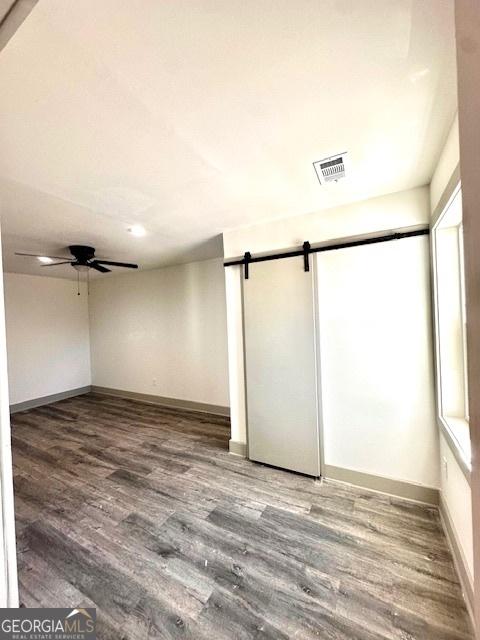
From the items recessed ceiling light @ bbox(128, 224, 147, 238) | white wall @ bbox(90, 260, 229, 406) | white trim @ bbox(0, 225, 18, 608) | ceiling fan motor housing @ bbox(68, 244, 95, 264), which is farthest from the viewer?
white wall @ bbox(90, 260, 229, 406)

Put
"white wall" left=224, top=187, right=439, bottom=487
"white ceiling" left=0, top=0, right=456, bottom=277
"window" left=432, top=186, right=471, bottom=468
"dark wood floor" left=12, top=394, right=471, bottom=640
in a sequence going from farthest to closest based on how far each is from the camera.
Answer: "white wall" left=224, top=187, right=439, bottom=487, "window" left=432, top=186, right=471, bottom=468, "dark wood floor" left=12, top=394, right=471, bottom=640, "white ceiling" left=0, top=0, right=456, bottom=277

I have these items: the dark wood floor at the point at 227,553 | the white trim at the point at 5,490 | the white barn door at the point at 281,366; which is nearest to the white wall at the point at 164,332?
the white barn door at the point at 281,366

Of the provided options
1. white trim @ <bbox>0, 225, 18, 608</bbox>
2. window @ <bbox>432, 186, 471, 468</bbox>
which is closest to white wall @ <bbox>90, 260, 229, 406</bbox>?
window @ <bbox>432, 186, 471, 468</bbox>

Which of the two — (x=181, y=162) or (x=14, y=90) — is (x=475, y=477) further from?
(x=14, y=90)

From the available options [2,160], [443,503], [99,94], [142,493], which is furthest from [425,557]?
[2,160]

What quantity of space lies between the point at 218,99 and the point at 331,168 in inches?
35.7

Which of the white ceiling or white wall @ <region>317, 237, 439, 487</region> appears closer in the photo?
the white ceiling

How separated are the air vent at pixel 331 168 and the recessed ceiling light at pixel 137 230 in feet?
5.94

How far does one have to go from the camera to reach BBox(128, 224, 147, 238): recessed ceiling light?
2529 millimetres

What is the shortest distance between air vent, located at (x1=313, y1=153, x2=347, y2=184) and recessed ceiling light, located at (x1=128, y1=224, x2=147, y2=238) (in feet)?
5.94

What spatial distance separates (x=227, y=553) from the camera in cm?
157

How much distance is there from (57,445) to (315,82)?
4277mm

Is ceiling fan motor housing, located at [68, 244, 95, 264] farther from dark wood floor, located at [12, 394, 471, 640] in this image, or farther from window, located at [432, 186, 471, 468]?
window, located at [432, 186, 471, 468]

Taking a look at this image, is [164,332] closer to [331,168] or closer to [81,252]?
[81,252]
